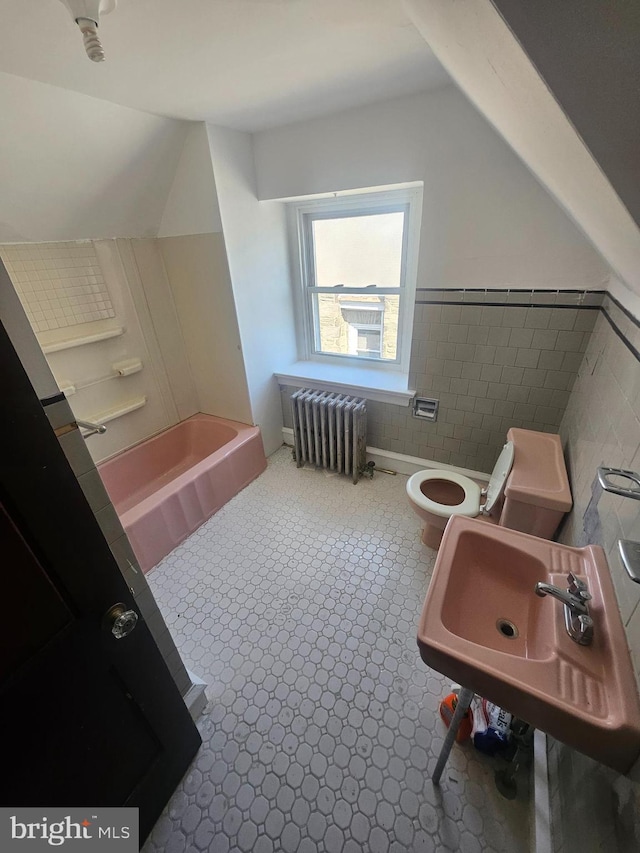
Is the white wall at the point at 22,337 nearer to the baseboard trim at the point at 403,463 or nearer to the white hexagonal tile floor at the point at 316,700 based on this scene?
the white hexagonal tile floor at the point at 316,700

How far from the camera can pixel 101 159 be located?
161 centimetres

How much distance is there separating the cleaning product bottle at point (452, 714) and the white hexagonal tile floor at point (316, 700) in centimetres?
5

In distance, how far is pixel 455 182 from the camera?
5.40 feet

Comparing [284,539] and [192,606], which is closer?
[192,606]

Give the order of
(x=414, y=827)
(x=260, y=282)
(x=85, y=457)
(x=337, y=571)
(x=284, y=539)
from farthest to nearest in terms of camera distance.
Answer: (x=260, y=282)
(x=284, y=539)
(x=337, y=571)
(x=414, y=827)
(x=85, y=457)

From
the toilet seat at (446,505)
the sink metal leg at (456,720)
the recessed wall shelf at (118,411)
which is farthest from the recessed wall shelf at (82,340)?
the sink metal leg at (456,720)

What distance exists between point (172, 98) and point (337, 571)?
237cm

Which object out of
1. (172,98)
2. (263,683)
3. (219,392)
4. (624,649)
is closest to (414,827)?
(263,683)

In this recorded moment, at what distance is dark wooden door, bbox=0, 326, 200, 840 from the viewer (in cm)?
55

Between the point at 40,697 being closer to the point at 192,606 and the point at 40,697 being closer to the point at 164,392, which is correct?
the point at 192,606

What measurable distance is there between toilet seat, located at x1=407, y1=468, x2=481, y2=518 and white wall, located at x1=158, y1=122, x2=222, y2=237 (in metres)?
1.90

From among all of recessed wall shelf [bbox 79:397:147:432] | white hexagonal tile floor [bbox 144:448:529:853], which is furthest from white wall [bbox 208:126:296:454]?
white hexagonal tile floor [bbox 144:448:529:853]

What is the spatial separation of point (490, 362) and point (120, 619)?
1.98 meters

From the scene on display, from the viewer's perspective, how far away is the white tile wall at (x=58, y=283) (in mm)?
1761
